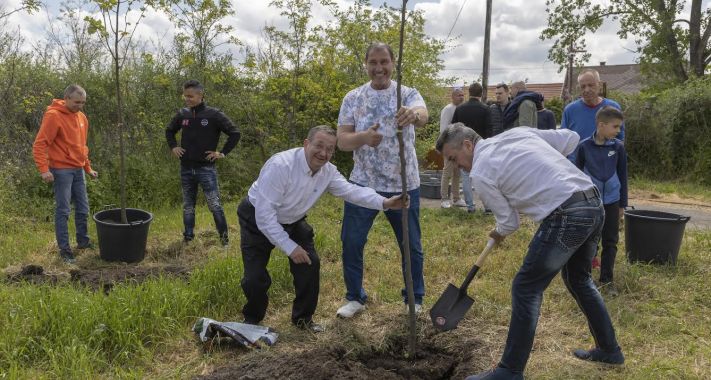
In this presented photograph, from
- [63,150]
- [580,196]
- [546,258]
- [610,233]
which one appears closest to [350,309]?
[546,258]

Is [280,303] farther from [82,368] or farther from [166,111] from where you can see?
[166,111]

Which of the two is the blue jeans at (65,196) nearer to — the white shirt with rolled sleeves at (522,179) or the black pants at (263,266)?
the black pants at (263,266)

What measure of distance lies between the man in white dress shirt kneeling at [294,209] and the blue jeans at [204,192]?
7.62 feet

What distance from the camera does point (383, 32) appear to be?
11.2 m

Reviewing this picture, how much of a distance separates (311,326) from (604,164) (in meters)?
2.64

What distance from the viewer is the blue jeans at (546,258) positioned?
2.63 metres

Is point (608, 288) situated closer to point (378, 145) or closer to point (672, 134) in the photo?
point (378, 145)

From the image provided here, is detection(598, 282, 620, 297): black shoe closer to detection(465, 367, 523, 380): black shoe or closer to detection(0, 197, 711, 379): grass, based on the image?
detection(0, 197, 711, 379): grass

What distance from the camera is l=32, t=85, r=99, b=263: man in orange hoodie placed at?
505cm

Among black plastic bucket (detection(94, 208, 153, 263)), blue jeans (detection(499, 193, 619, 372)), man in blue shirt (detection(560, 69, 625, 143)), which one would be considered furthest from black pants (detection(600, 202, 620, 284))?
black plastic bucket (detection(94, 208, 153, 263))

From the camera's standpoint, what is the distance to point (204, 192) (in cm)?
577

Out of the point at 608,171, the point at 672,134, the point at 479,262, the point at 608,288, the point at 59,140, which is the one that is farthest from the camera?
the point at 672,134

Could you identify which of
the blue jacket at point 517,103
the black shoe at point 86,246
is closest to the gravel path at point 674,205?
the blue jacket at point 517,103

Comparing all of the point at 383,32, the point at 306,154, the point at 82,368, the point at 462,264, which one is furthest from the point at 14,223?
the point at 383,32
